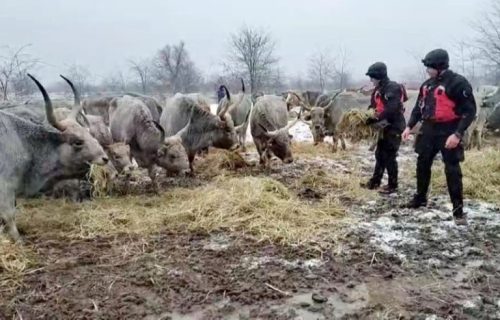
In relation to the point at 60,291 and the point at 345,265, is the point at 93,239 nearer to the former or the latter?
the point at 60,291

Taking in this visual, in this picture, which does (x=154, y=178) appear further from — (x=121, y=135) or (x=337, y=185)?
(x=337, y=185)

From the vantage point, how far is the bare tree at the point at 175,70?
39.3m

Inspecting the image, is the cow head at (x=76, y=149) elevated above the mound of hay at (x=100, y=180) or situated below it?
above

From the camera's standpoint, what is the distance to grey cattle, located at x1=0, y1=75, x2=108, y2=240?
223 inches

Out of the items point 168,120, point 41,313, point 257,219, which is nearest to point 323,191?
point 257,219

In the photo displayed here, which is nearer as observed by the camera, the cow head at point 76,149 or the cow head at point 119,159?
the cow head at point 76,149

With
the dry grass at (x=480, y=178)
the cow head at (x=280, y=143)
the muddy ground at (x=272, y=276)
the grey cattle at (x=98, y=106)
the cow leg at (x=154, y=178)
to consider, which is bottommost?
the muddy ground at (x=272, y=276)

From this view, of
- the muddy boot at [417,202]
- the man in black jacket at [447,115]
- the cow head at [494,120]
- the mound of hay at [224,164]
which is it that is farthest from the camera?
the cow head at [494,120]

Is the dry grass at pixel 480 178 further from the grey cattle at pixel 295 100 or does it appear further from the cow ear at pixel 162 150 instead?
the grey cattle at pixel 295 100

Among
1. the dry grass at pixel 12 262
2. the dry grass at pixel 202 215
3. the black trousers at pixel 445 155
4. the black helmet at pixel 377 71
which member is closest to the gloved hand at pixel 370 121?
the black helmet at pixel 377 71

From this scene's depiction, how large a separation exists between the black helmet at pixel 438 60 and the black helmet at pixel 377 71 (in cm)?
142

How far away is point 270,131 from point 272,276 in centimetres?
590

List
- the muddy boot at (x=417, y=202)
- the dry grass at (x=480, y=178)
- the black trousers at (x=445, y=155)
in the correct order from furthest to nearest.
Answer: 1. the dry grass at (x=480, y=178)
2. the muddy boot at (x=417, y=202)
3. the black trousers at (x=445, y=155)

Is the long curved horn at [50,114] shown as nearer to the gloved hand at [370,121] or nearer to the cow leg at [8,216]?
the cow leg at [8,216]
